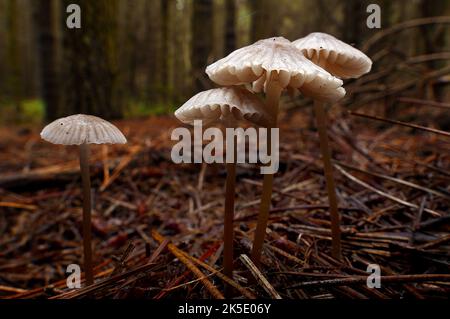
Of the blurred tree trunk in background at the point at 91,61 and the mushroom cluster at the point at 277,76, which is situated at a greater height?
the blurred tree trunk in background at the point at 91,61

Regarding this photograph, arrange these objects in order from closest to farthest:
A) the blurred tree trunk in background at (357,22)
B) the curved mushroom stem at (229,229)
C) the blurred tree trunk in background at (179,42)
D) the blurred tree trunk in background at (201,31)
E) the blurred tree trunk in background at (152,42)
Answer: the curved mushroom stem at (229,229), the blurred tree trunk in background at (357,22), the blurred tree trunk in background at (201,31), the blurred tree trunk in background at (152,42), the blurred tree trunk in background at (179,42)

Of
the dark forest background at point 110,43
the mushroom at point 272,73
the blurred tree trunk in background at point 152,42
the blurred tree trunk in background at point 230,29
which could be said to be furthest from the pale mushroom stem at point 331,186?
the blurred tree trunk in background at point 152,42

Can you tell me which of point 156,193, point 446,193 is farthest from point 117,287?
point 446,193

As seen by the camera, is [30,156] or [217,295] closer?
[217,295]

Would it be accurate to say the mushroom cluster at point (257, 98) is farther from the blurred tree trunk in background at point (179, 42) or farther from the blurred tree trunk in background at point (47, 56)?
the blurred tree trunk in background at point (179, 42)

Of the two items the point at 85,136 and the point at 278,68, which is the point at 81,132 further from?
the point at 278,68

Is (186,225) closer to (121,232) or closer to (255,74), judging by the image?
(121,232)

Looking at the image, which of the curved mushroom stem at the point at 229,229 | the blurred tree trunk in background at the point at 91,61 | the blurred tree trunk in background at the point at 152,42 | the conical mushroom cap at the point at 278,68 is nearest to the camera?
the conical mushroom cap at the point at 278,68
